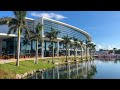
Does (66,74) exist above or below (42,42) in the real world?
below

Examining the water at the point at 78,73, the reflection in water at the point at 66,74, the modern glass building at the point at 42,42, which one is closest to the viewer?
the reflection in water at the point at 66,74

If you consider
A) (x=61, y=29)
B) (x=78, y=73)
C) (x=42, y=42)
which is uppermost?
(x=61, y=29)

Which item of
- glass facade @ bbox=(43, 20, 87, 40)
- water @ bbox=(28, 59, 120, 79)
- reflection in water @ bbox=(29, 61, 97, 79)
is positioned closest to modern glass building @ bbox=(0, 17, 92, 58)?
glass facade @ bbox=(43, 20, 87, 40)

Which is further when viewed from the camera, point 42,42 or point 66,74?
point 42,42

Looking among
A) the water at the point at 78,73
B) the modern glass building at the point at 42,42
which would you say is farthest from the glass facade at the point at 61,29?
the water at the point at 78,73

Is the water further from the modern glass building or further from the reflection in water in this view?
the modern glass building

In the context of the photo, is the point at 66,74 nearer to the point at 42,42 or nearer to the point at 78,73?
the point at 78,73

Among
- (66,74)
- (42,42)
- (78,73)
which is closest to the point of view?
(66,74)

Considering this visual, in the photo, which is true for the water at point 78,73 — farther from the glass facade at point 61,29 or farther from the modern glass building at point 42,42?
the glass facade at point 61,29

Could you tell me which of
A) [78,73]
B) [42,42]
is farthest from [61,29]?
[78,73]
